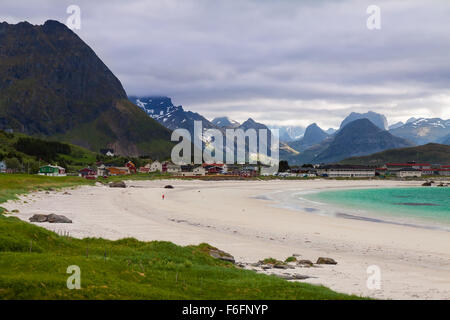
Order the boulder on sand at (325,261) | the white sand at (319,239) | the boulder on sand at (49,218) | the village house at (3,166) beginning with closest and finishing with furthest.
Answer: the white sand at (319,239) → the boulder on sand at (325,261) → the boulder on sand at (49,218) → the village house at (3,166)

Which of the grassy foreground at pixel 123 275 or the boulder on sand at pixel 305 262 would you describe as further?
the boulder on sand at pixel 305 262

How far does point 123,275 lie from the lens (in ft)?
59.9

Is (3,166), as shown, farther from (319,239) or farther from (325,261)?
(325,261)

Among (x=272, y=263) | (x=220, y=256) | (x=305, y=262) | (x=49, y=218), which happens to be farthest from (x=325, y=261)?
(x=49, y=218)

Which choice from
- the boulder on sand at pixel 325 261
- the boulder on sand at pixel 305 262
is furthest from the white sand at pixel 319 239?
the boulder on sand at pixel 305 262

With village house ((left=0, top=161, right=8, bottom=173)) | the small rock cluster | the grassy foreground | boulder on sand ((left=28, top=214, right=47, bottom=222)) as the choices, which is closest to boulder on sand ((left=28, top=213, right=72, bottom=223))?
boulder on sand ((left=28, top=214, right=47, bottom=222))

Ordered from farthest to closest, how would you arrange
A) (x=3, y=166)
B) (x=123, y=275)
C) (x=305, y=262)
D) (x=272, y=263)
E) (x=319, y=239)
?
(x=3, y=166) → (x=319, y=239) → (x=305, y=262) → (x=272, y=263) → (x=123, y=275)

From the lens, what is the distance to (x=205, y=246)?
1217 inches

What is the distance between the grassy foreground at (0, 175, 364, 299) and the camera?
1479cm

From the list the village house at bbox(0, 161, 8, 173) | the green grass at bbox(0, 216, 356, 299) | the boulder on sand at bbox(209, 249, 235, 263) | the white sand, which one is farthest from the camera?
the village house at bbox(0, 161, 8, 173)

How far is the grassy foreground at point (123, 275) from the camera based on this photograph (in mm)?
14789

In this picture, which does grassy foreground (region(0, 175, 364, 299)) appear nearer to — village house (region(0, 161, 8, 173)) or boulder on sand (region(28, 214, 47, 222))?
boulder on sand (region(28, 214, 47, 222))

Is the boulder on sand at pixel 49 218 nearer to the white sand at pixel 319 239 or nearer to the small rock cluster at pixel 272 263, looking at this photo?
the white sand at pixel 319 239
